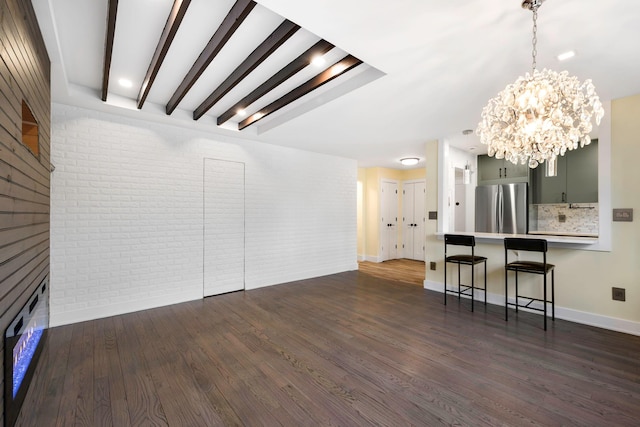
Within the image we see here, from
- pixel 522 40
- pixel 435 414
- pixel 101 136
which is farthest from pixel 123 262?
pixel 522 40

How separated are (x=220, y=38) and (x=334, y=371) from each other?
2.79m

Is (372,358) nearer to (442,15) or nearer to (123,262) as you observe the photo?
(442,15)

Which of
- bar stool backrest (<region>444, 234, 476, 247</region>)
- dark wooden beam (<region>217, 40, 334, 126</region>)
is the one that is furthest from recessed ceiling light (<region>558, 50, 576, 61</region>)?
bar stool backrest (<region>444, 234, 476, 247</region>)

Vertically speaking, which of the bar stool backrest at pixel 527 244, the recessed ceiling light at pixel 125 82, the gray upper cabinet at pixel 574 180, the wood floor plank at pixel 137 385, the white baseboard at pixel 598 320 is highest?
the recessed ceiling light at pixel 125 82

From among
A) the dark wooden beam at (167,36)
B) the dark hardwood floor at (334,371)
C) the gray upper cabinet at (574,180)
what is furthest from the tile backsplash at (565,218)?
the dark wooden beam at (167,36)

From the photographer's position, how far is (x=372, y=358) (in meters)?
2.50

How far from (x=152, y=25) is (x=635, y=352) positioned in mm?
5118

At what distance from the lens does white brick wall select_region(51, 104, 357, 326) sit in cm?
332

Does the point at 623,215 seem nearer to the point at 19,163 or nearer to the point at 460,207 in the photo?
the point at 460,207

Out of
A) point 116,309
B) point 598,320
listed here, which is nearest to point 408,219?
point 598,320

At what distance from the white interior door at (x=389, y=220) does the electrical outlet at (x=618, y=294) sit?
467 cm

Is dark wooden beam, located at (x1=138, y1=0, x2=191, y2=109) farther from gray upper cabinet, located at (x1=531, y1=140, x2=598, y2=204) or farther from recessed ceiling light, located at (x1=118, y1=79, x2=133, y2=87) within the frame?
gray upper cabinet, located at (x1=531, y1=140, x2=598, y2=204)

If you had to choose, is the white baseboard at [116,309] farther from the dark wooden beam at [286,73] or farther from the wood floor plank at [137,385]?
the dark wooden beam at [286,73]

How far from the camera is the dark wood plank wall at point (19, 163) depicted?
4.54ft
